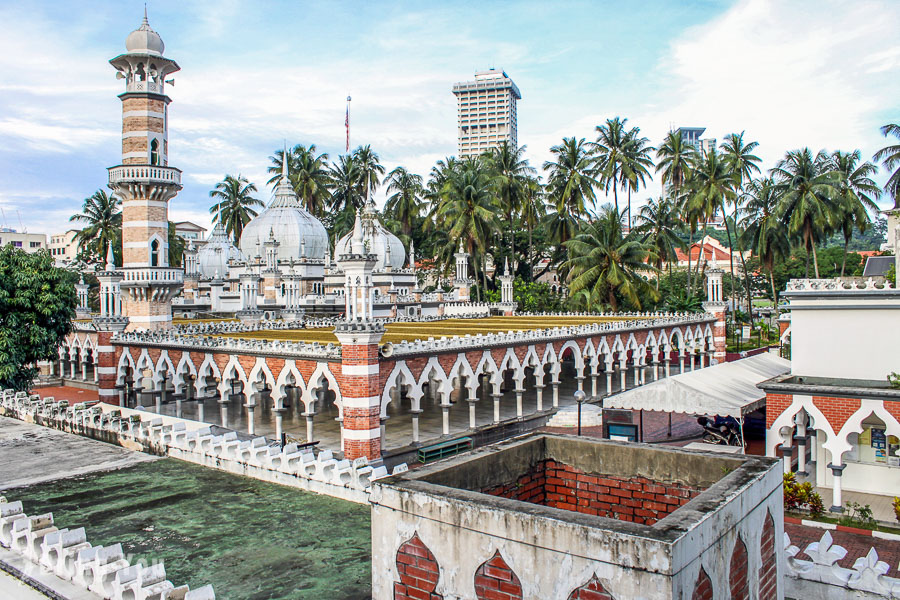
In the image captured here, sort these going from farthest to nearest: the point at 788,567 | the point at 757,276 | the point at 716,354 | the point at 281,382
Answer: the point at 757,276, the point at 716,354, the point at 281,382, the point at 788,567

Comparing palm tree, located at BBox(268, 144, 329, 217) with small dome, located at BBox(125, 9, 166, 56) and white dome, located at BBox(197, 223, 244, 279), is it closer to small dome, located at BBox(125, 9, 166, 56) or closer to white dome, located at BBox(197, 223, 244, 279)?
white dome, located at BBox(197, 223, 244, 279)

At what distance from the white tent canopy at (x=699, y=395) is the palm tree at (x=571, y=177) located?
121ft

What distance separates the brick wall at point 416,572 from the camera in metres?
6.01

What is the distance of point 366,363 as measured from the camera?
64.2 feet

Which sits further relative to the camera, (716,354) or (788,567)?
(716,354)

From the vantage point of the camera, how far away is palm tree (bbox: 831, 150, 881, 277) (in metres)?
49.4

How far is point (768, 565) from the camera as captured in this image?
21.4 ft

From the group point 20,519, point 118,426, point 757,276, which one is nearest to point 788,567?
point 20,519

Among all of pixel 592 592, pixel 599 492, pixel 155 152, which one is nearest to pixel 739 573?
pixel 592 592

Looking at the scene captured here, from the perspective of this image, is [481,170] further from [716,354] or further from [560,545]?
[560,545]

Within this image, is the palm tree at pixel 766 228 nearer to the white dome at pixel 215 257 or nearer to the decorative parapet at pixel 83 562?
the white dome at pixel 215 257

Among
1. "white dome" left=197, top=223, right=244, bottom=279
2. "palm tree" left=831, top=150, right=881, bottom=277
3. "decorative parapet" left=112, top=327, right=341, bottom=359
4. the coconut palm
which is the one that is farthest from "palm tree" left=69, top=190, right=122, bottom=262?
"palm tree" left=831, top=150, right=881, bottom=277

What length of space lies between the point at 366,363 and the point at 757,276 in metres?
76.9

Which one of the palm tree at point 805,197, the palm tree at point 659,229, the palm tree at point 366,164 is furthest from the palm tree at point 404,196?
the palm tree at point 805,197
